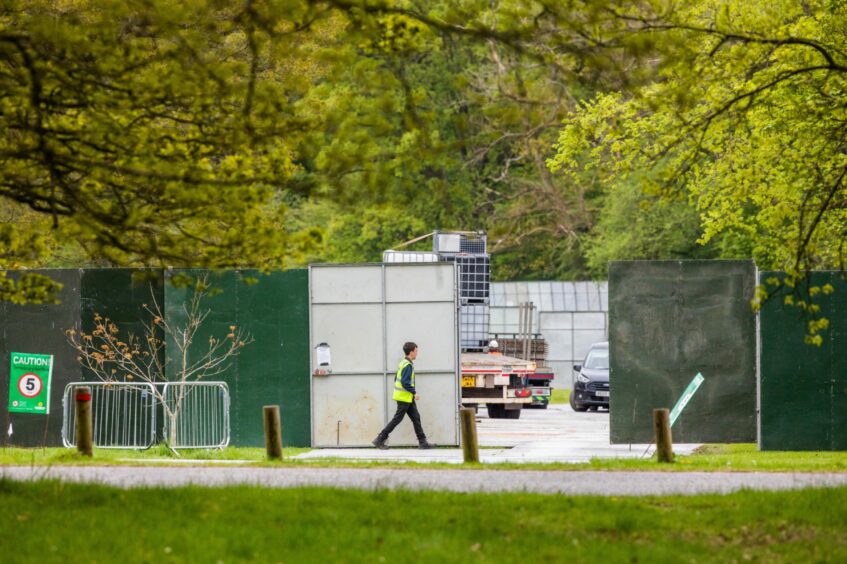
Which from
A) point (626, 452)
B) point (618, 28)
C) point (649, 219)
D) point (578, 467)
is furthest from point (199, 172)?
point (649, 219)

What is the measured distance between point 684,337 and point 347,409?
5141mm

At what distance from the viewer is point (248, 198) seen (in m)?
11.5

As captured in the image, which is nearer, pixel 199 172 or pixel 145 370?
pixel 199 172

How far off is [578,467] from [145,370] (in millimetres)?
8252

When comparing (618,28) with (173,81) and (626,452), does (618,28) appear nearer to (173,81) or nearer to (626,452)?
(173,81)

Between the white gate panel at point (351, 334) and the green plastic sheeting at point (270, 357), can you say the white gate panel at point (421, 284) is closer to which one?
the white gate panel at point (351, 334)

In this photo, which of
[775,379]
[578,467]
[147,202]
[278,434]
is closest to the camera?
[147,202]

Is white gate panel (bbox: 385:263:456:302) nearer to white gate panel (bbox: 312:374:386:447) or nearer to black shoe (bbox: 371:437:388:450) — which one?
white gate panel (bbox: 312:374:386:447)

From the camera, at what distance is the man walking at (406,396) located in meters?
21.4

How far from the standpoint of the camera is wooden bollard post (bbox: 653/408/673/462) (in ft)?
56.7

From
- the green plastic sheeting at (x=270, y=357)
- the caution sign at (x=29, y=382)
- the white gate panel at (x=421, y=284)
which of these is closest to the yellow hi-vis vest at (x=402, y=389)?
the white gate panel at (x=421, y=284)

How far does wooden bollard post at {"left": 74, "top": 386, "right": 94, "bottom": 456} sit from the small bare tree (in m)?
3.91

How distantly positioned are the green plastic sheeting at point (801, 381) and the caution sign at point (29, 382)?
34.4 ft

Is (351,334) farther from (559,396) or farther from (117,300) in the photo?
(559,396)
